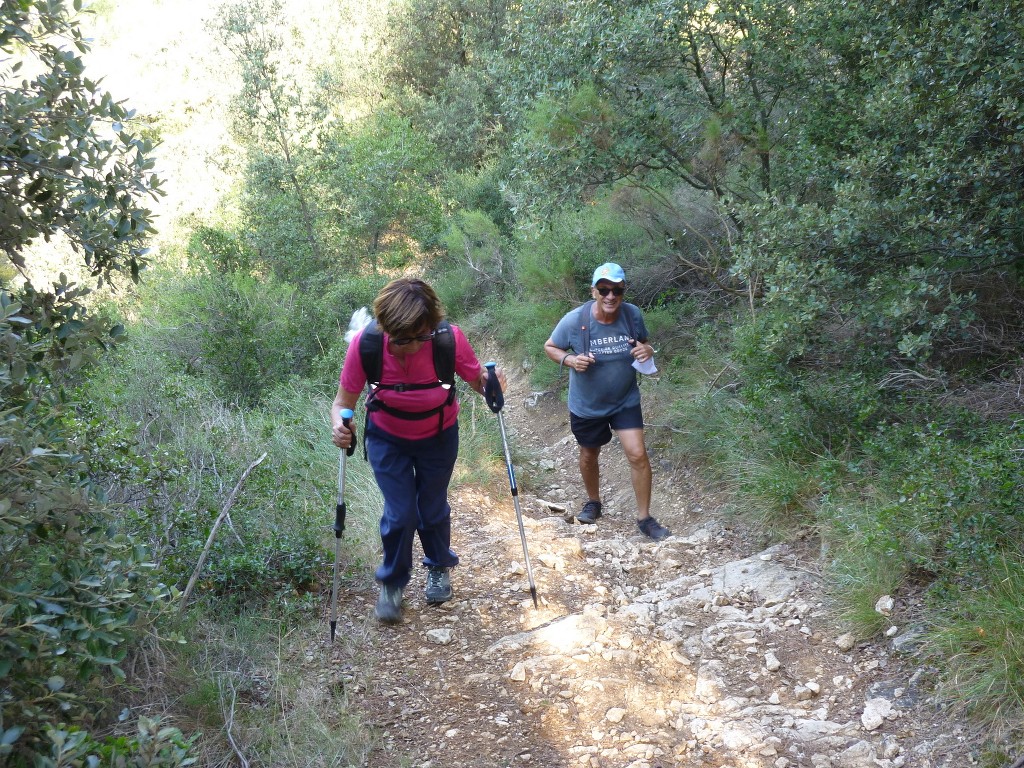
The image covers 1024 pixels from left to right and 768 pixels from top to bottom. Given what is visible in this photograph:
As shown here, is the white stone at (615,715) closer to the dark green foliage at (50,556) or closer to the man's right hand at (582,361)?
the dark green foliage at (50,556)

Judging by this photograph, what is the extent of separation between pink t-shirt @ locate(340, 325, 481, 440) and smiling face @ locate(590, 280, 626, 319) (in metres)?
1.68

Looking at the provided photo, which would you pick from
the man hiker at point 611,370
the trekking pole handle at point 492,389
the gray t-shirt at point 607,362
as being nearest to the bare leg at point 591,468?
the man hiker at point 611,370

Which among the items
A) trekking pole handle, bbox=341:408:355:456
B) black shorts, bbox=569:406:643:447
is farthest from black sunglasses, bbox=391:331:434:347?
black shorts, bbox=569:406:643:447

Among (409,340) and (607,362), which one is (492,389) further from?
(607,362)

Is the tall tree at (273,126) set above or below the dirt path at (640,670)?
above

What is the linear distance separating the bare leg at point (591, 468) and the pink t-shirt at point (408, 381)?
88.2 inches

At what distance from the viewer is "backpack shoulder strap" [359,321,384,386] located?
4.12m

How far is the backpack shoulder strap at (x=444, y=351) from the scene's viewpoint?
4.22m

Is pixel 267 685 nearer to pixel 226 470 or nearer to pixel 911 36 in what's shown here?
pixel 226 470

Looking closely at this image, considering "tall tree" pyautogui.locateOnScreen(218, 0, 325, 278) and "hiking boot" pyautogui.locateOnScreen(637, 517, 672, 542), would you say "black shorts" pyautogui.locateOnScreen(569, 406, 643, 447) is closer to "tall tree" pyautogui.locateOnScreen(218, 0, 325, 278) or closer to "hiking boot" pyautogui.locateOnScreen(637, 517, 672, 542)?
"hiking boot" pyautogui.locateOnScreen(637, 517, 672, 542)

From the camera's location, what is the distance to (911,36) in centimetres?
518

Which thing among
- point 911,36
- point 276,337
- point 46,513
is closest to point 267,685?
point 46,513

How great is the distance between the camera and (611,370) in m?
6.02

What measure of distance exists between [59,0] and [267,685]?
2972 mm
